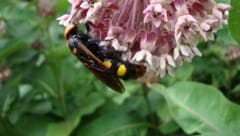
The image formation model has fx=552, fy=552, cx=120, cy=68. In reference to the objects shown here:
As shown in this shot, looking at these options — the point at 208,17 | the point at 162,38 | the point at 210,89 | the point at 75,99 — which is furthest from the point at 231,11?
the point at 75,99

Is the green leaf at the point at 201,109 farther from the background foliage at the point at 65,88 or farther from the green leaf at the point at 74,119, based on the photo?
the green leaf at the point at 74,119

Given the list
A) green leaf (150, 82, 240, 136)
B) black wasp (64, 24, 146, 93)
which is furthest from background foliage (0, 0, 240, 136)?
black wasp (64, 24, 146, 93)

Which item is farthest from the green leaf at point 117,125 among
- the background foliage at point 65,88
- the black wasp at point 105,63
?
the black wasp at point 105,63

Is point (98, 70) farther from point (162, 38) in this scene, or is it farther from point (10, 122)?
point (10, 122)

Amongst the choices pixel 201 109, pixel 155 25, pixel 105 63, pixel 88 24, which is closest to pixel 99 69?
pixel 105 63

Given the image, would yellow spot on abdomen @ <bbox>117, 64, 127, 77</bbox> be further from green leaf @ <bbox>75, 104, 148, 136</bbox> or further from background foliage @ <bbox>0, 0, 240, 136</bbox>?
green leaf @ <bbox>75, 104, 148, 136</bbox>

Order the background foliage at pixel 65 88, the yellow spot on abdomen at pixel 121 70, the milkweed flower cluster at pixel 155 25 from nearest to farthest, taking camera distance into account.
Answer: the milkweed flower cluster at pixel 155 25, the yellow spot on abdomen at pixel 121 70, the background foliage at pixel 65 88

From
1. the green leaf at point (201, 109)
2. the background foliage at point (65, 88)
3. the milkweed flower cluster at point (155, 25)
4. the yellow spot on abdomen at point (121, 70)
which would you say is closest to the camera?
the milkweed flower cluster at point (155, 25)
